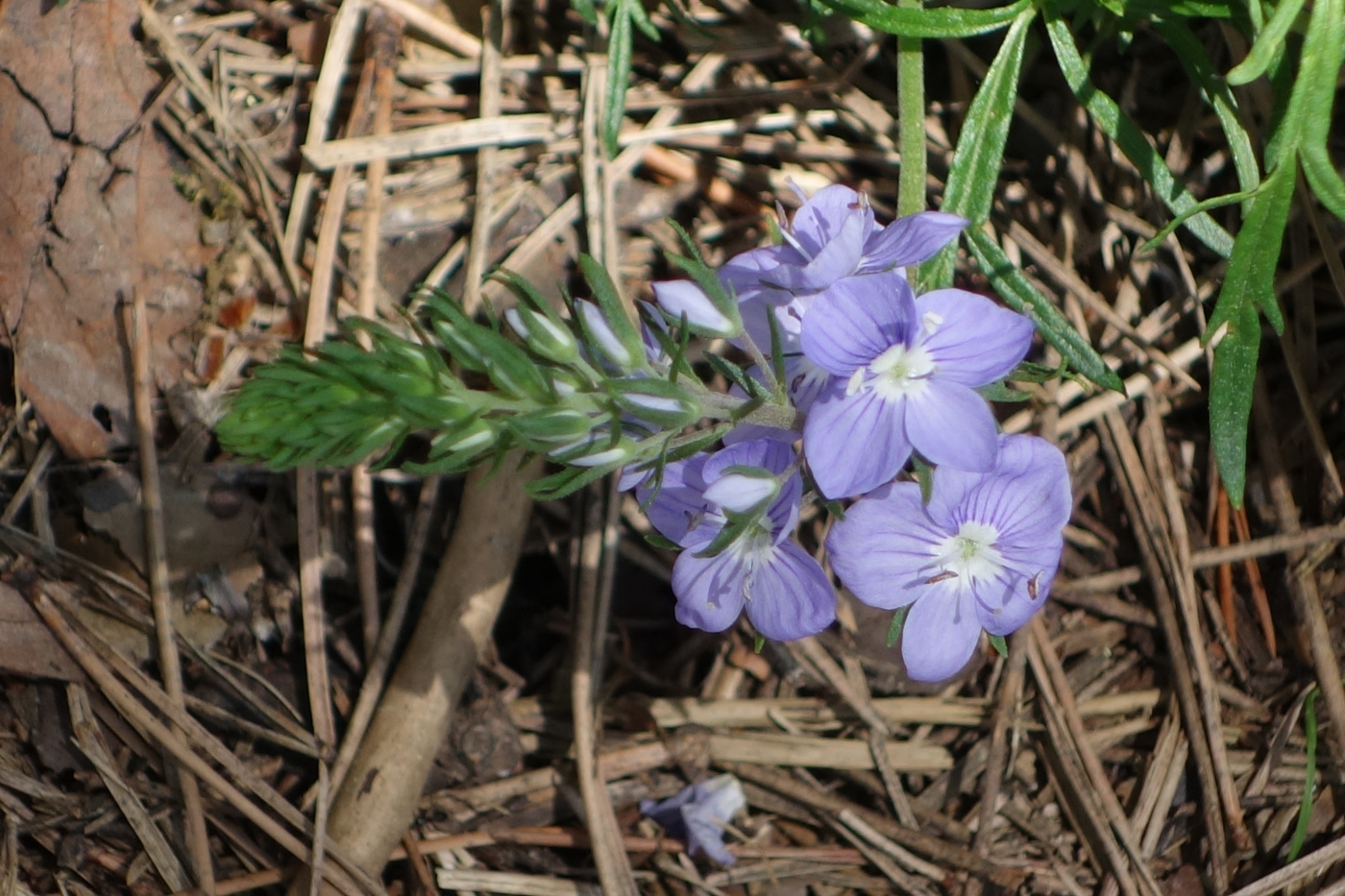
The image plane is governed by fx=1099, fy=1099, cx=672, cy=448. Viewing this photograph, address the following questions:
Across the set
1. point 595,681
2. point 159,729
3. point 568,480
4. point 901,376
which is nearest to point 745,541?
point 568,480

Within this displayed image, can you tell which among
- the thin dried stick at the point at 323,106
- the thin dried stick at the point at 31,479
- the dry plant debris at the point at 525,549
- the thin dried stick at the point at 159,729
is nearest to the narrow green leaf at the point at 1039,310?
the dry plant debris at the point at 525,549

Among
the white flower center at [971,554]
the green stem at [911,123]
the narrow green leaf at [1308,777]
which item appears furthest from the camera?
the narrow green leaf at [1308,777]

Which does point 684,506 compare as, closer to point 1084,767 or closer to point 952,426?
point 952,426

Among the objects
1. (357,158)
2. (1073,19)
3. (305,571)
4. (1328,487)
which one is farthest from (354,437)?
(1328,487)

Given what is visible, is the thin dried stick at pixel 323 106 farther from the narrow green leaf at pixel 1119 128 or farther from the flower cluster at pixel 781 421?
the narrow green leaf at pixel 1119 128

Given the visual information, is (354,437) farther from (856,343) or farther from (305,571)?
(305,571)

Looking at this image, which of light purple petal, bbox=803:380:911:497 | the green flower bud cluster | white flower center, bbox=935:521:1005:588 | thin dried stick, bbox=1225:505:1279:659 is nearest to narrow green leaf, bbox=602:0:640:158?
the green flower bud cluster
